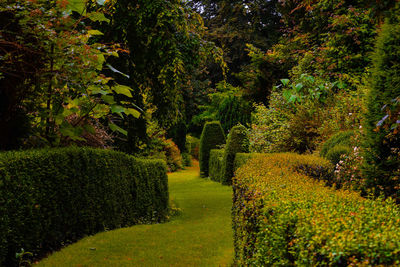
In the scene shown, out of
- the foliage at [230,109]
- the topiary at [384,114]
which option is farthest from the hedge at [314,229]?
the foliage at [230,109]

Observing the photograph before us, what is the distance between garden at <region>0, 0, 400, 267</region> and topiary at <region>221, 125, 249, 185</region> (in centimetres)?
266

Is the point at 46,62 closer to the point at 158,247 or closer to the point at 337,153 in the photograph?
the point at 158,247

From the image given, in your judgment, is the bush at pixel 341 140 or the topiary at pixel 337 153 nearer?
the topiary at pixel 337 153

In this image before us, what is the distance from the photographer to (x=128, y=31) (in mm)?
10086

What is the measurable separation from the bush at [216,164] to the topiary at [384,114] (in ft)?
44.3

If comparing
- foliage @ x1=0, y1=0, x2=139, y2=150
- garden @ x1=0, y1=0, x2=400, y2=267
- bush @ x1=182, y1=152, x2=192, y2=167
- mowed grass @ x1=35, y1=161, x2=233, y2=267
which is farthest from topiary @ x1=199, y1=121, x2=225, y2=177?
foliage @ x1=0, y1=0, x2=139, y2=150

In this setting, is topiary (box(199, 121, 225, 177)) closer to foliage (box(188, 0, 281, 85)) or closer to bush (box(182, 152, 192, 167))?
foliage (box(188, 0, 281, 85))

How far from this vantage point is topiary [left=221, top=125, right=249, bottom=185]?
17172 mm

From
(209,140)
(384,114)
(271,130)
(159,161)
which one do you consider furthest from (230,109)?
(384,114)

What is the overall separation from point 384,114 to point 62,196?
4.86 metres

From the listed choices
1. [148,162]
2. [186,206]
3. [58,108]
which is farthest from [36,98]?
[186,206]

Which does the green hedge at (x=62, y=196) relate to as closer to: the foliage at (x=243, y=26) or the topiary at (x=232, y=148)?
the topiary at (x=232, y=148)

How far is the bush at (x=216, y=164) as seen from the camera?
19312 millimetres

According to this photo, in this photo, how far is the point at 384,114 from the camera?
4645 millimetres
